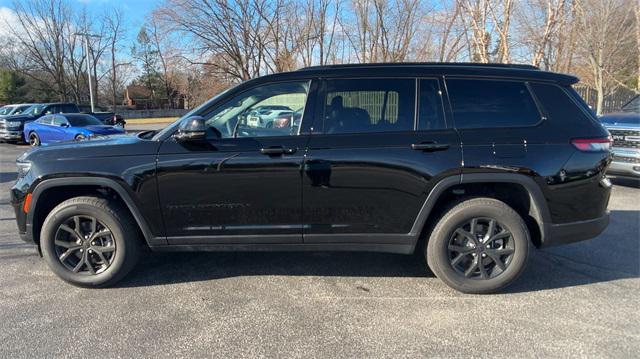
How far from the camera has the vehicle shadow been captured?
12.8 ft

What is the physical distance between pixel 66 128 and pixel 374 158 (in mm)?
14160

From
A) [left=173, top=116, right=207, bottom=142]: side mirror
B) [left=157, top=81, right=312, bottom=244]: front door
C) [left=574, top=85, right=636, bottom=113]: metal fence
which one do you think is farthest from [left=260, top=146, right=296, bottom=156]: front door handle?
[left=574, top=85, right=636, bottom=113]: metal fence

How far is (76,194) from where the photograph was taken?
12.3ft

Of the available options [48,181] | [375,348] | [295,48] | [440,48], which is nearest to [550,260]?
[375,348]

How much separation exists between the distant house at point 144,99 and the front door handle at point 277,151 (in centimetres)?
6446

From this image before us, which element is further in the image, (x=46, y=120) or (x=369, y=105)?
(x=46, y=120)

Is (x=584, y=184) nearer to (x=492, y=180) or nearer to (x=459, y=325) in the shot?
(x=492, y=180)

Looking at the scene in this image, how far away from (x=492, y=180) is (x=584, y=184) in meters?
0.79

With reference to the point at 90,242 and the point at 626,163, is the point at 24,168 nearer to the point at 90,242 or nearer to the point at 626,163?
the point at 90,242

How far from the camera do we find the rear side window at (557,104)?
3529 mm

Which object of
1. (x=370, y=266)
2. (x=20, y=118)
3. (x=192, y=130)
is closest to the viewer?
(x=192, y=130)

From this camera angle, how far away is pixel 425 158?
341 cm

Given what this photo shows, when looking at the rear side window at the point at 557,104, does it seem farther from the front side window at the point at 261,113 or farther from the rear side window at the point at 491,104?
the front side window at the point at 261,113

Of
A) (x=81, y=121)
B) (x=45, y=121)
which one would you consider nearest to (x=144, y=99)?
(x=45, y=121)
